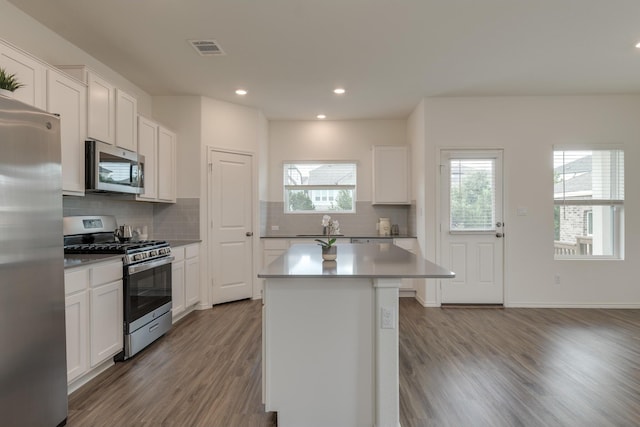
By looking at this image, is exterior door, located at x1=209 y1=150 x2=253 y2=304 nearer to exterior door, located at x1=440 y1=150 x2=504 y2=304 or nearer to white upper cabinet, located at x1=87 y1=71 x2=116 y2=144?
white upper cabinet, located at x1=87 y1=71 x2=116 y2=144

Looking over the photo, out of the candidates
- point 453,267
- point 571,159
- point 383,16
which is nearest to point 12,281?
point 383,16

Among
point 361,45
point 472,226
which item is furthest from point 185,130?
point 472,226

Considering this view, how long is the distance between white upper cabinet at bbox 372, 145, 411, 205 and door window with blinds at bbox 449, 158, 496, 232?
35.0 inches

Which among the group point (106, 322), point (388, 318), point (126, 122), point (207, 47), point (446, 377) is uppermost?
point (207, 47)

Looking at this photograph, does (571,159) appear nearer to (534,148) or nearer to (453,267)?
(534,148)

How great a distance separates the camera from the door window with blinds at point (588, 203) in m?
4.39

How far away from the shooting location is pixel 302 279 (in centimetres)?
193

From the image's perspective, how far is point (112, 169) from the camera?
9.77 feet

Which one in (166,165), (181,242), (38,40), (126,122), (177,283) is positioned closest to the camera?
(38,40)

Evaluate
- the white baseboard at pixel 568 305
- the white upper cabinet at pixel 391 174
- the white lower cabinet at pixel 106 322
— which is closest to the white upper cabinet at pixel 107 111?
the white lower cabinet at pixel 106 322

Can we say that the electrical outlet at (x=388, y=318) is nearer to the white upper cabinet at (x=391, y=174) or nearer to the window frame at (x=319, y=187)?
the white upper cabinet at (x=391, y=174)

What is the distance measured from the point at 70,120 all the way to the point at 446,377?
343cm

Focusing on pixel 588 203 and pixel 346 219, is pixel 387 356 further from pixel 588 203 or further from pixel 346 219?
pixel 588 203

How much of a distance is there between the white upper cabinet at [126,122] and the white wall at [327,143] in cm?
246
